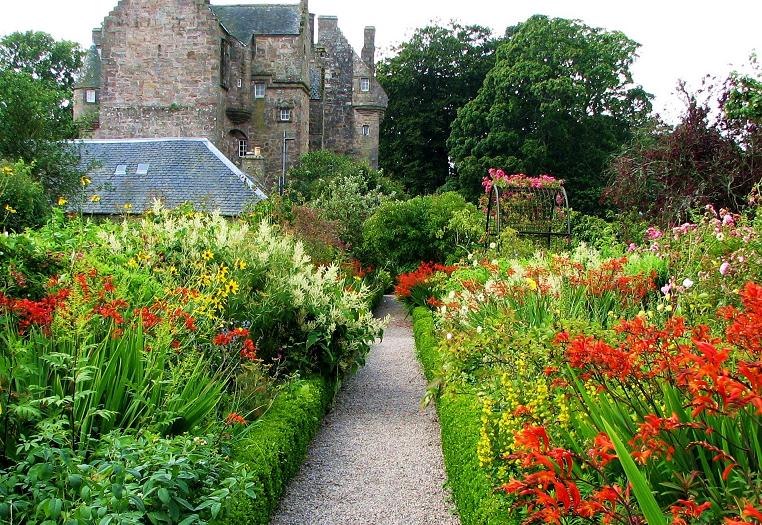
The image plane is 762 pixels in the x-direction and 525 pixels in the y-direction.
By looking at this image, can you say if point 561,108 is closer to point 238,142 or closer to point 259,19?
point 238,142

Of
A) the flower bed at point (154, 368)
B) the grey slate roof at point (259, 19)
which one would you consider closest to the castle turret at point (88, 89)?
the grey slate roof at point (259, 19)

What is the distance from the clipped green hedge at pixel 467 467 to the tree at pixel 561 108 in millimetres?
24284

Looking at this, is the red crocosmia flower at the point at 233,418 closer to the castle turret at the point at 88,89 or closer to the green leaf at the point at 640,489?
the green leaf at the point at 640,489

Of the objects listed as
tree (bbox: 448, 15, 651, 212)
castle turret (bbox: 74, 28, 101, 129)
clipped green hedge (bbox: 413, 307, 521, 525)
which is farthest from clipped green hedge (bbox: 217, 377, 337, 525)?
castle turret (bbox: 74, 28, 101, 129)

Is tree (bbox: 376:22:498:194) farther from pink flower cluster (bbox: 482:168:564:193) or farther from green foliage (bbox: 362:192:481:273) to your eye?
pink flower cluster (bbox: 482:168:564:193)

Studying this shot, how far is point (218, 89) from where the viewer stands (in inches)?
1155

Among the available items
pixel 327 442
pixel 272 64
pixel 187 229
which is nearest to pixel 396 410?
pixel 327 442

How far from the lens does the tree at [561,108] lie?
94.0 ft

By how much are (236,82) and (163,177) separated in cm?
1109

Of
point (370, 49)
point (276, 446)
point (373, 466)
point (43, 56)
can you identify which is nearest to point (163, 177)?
point (373, 466)

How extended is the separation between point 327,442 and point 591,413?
3.58 metres

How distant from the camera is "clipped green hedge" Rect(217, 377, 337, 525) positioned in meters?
3.64

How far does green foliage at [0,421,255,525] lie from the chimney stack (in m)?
37.8

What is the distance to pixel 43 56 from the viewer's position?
43.3 meters
